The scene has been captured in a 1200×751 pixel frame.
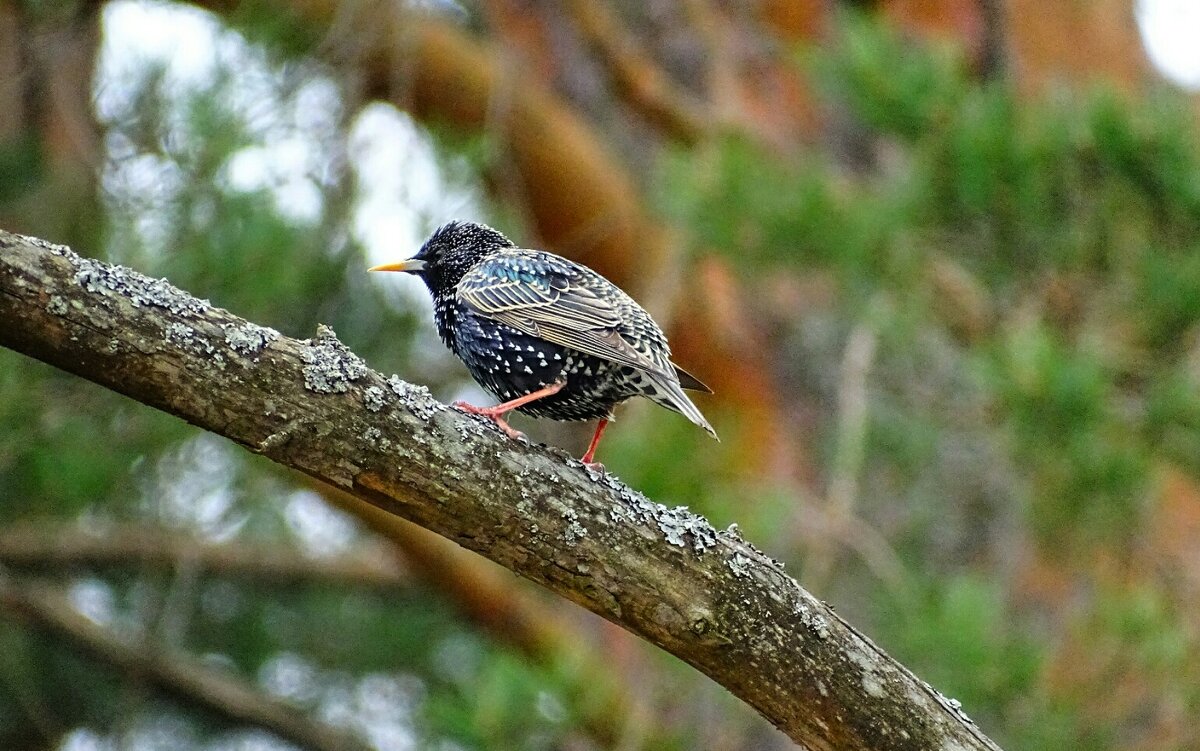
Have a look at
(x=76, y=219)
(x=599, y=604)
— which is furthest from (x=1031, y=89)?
(x=599, y=604)

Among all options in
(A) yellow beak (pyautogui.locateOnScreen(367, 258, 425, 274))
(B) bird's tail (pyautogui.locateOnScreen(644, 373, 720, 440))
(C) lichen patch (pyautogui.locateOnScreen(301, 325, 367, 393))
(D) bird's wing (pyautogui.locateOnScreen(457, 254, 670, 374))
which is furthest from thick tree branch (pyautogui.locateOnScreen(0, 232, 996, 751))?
(A) yellow beak (pyautogui.locateOnScreen(367, 258, 425, 274))

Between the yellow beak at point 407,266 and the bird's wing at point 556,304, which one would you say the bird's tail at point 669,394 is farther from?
the yellow beak at point 407,266

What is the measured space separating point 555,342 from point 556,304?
0.20 metres

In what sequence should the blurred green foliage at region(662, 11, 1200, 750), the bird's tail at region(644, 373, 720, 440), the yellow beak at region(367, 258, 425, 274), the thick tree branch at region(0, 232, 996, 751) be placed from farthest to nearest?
the blurred green foliage at region(662, 11, 1200, 750), the yellow beak at region(367, 258, 425, 274), the bird's tail at region(644, 373, 720, 440), the thick tree branch at region(0, 232, 996, 751)

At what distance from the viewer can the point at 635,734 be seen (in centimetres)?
521

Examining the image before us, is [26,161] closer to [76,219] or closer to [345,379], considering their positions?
[76,219]

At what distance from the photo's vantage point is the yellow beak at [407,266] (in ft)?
14.6

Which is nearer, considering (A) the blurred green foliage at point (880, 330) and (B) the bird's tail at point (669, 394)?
(B) the bird's tail at point (669, 394)

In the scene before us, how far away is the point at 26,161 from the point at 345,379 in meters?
4.13

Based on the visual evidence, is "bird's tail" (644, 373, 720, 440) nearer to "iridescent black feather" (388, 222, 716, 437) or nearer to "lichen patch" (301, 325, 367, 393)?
"iridescent black feather" (388, 222, 716, 437)

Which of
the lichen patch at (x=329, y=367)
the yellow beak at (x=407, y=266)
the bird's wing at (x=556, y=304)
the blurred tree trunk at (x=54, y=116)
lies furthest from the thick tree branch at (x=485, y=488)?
the blurred tree trunk at (x=54, y=116)

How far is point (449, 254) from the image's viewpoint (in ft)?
15.0

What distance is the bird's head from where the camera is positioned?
14.9ft

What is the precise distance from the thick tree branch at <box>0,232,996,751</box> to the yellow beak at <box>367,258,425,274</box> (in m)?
1.77
